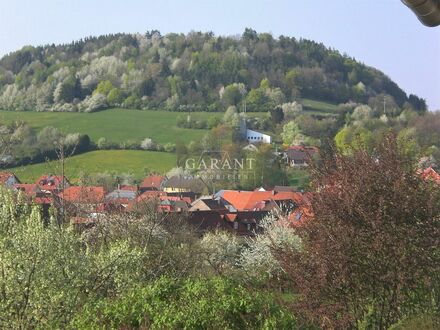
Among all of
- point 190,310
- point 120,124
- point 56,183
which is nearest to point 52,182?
point 56,183

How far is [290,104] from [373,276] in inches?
3755

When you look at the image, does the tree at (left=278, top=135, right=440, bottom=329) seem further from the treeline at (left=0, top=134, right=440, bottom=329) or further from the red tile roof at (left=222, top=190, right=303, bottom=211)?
the red tile roof at (left=222, top=190, right=303, bottom=211)

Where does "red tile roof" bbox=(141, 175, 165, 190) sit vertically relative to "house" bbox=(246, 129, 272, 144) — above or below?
above

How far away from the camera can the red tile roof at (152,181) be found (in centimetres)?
5991

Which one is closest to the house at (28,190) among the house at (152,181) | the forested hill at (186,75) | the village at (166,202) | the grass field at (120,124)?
the village at (166,202)

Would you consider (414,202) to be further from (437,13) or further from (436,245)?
(437,13)

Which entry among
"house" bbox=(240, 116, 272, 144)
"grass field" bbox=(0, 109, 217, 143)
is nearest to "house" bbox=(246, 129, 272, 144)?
"house" bbox=(240, 116, 272, 144)

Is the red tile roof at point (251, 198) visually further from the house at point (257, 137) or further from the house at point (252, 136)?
the house at point (257, 137)

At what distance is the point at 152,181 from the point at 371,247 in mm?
53646

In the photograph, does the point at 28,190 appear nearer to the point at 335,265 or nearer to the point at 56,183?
the point at 56,183

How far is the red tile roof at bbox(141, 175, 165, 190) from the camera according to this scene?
59.9 metres

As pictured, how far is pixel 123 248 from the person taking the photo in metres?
9.70

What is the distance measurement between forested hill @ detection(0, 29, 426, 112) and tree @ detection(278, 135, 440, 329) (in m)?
89.6

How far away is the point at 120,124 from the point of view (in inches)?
3381
